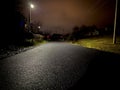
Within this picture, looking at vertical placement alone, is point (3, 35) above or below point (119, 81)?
above

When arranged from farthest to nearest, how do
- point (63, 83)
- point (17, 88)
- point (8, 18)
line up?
1. point (8, 18)
2. point (63, 83)
3. point (17, 88)

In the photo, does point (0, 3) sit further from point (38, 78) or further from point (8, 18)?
point (38, 78)

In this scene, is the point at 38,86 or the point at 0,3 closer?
the point at 38,86

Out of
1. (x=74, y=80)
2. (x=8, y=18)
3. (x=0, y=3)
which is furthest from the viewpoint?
(x=8, y=18)

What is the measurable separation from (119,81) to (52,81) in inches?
101

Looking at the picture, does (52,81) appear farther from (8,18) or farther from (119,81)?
(8,18)

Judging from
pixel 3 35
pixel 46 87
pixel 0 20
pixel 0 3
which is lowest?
pixel 46 87

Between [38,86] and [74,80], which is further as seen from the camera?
[74,80]

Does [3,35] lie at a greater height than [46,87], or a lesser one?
greater

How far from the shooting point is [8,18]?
2430 cm

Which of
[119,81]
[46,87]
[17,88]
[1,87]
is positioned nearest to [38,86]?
[46,87]

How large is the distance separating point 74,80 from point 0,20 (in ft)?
68.9

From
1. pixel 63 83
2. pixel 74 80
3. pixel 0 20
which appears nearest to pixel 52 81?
pixel 63 83

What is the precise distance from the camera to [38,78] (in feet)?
18.5
